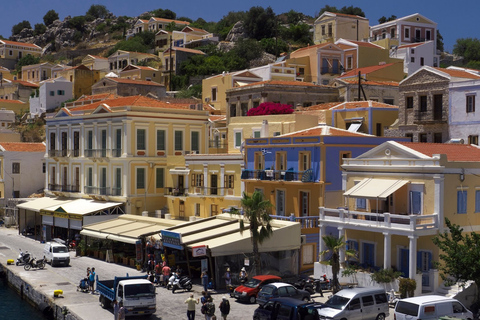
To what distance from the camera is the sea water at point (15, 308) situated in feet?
105

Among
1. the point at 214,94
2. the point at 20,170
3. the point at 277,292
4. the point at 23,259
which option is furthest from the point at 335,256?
the point at 20,170

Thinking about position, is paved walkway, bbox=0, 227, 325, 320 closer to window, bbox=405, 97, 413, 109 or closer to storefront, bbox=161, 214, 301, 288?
storefront, bbox=161, 214, 301, 288

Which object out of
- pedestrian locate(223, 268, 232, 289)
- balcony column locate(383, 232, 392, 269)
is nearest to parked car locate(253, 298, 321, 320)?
balcony column locate(383, 232, 392, 269)

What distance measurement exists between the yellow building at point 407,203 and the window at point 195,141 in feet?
67.5

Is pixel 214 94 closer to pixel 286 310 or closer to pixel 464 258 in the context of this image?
pixel 464 258

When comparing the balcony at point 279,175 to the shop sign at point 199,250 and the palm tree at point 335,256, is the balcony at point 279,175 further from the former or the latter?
the shop sign at point 199,250

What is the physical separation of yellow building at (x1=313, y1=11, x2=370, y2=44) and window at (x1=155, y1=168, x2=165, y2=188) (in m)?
58.3

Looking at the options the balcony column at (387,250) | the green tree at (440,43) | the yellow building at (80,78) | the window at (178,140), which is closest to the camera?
the balcony column at (387,250)

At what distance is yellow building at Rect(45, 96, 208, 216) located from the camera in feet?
157

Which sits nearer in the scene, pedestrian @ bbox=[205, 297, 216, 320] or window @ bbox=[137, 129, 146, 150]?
pedestrian @ bbox=[205, 297, 216, 320]

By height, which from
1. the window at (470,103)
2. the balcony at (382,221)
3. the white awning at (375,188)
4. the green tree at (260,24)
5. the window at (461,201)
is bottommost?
the balcony at (382,221)

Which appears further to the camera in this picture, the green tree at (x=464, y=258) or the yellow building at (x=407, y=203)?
the yellow building at (x=407, y=203)

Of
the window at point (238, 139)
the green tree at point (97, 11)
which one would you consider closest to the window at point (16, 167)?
the window at point (238, 139)

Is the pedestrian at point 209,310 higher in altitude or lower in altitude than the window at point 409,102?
Result: lower
